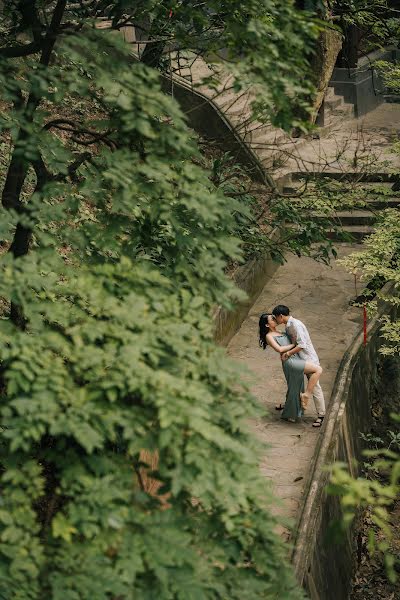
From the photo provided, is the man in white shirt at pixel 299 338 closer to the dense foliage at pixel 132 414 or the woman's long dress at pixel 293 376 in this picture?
the woman's long dress at pixel 293 376

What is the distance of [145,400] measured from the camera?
245 inches

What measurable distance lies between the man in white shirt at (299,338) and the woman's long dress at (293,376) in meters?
0.09

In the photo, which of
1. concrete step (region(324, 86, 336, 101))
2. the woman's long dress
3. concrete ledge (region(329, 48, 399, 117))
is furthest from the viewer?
concrete ledge (region(329, 48, 399, 117))

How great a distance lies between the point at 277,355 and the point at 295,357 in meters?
2.23

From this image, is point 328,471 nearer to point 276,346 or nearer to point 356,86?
point 276,346

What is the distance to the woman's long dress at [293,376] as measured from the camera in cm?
1293

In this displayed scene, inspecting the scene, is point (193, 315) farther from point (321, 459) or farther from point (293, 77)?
point (321, 459)

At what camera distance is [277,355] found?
49.8ft

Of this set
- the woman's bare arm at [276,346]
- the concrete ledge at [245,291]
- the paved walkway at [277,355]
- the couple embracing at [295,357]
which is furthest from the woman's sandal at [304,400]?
the concrete ledge at [245,291]

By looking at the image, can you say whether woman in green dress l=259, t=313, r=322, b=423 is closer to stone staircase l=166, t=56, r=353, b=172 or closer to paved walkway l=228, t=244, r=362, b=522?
paved walkway l=228, t=244, r=362, b=522

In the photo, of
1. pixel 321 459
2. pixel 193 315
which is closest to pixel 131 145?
pixel 193 315

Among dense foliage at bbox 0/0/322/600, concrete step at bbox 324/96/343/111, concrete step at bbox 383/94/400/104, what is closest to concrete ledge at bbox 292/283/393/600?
dense foliage at bbox 0/0/322/600

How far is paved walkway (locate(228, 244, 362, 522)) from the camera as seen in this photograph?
12211 mm

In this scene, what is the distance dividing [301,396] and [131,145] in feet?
19.6
